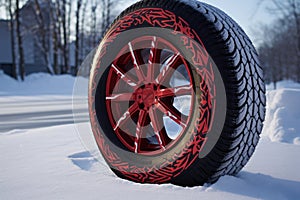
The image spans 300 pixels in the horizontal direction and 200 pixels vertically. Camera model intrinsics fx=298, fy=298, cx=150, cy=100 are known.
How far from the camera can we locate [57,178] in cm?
146

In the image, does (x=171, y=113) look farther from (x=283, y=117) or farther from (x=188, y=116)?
(x=283, y=117)

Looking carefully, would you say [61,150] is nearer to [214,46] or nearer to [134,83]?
[134,83]

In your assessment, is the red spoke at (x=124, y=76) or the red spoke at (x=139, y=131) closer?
the red spoke at (x=139, y=131)

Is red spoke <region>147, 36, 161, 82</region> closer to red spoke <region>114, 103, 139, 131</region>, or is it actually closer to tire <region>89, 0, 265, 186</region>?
tire <region>89, 0, 265, 186</region>

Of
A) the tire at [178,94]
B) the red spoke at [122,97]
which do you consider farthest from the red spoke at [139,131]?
the red spoke at [122,97]

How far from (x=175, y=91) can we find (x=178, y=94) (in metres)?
0.02

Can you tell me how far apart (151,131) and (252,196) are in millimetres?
685

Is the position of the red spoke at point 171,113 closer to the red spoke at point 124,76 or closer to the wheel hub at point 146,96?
the wheel hub at point 146,96

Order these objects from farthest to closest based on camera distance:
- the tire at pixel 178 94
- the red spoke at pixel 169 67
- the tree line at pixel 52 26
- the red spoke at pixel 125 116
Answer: the tree line at pixel 52 26 → the red spoke at pixel 125 116 → the red spoke at pixel 169 67 → the tire at pixel 178 94

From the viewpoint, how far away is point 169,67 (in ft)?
4.74

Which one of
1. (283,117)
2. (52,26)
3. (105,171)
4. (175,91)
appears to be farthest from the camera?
(52,26)

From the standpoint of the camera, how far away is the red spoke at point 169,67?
1.40 m

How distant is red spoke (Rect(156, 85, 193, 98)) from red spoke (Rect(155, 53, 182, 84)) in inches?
2.3

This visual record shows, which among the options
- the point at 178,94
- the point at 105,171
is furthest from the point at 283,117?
the point at 105,171
